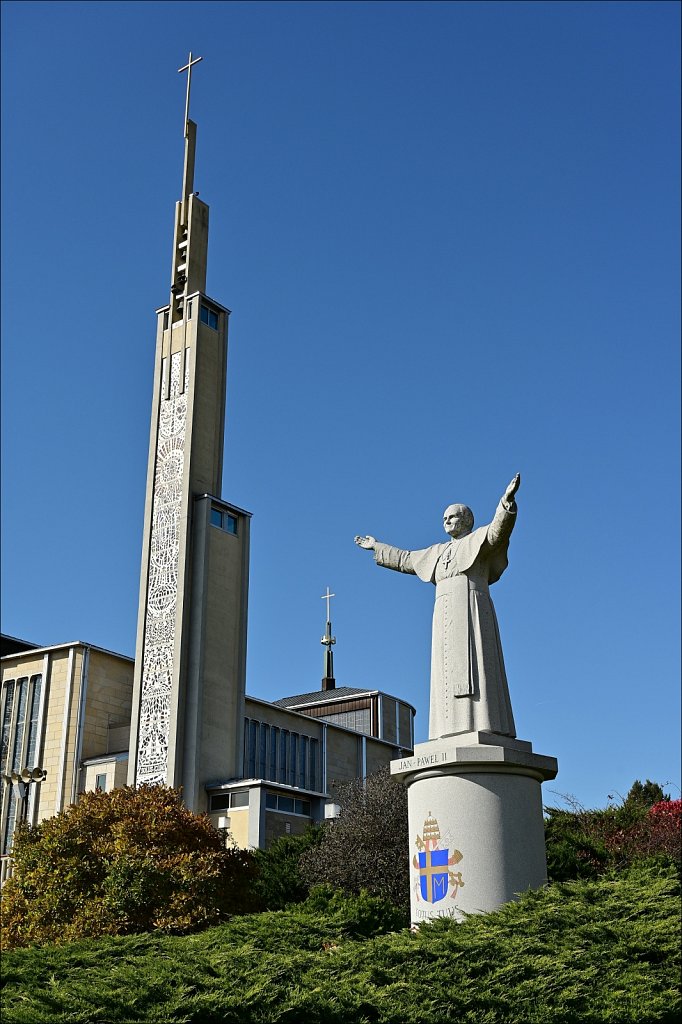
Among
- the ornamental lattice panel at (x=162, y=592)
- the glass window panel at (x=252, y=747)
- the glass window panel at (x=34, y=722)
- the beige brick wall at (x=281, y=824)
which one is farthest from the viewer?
the glass window panel at (x=252, y=747)

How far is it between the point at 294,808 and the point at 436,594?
18.4m

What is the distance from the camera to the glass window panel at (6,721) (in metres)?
36.2

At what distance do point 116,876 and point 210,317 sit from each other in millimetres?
20746

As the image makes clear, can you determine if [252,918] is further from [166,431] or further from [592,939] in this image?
[166,431]

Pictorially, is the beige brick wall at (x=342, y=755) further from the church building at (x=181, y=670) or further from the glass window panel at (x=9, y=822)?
the glass window panel at (x=9, y=822)

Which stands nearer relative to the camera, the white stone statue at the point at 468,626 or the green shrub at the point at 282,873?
the white stone statue at the point at 468,626

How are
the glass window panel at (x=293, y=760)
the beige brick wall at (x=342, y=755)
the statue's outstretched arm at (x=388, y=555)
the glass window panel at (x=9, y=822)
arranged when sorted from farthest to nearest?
the beige brick wall at (x=342, y=755) < the glass window panel at (x=293, y=760) < the glass window panel at (x=9, y=822) < the statue's outstretched arm at (x=388, y=555)

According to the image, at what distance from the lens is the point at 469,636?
14.0 meters

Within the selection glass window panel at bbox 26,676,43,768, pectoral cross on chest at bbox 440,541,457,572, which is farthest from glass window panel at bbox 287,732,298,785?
pectoral cross on chest at bbox 440,541,457,572

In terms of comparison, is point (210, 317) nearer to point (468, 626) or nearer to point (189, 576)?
point (189, 576)

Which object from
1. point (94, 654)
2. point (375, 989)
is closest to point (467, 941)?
point (375, 989)

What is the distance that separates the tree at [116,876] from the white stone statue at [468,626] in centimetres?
664

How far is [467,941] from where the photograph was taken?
11023mm

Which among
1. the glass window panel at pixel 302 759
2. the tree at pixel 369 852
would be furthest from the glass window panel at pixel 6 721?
the tree at pixel 369 852
